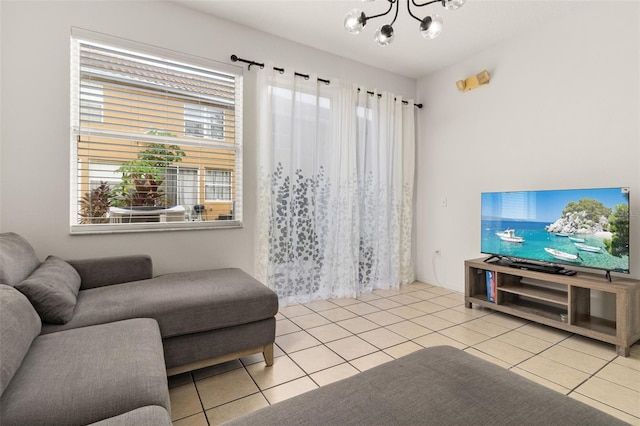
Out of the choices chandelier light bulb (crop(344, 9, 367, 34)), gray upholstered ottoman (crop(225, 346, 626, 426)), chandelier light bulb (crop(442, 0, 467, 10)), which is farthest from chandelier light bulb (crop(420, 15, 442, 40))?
gray upholstered ottoman (crop(225, 346, 626, 426))

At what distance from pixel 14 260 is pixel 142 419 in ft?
4.47

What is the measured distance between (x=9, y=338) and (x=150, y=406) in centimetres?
→ 59

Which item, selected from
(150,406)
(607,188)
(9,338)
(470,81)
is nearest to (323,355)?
(150,406)

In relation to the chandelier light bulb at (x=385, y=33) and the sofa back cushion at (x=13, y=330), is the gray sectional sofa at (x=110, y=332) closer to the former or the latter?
the sofa back cushion at (x=13, y=330)

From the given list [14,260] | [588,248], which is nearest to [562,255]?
[588,248]

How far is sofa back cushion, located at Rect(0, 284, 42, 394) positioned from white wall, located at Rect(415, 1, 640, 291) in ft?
12.2

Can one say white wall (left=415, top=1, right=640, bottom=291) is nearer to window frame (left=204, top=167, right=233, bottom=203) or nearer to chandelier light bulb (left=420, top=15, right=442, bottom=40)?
chandelier light bulb (left=420, top=15, right=442, bottom=40)

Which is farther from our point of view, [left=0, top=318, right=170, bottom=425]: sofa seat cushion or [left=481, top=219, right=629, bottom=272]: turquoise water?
[left=481, top=219, right=629, bottom=272]: turquoise water

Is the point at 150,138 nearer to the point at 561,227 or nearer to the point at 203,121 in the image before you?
the point at 203,121

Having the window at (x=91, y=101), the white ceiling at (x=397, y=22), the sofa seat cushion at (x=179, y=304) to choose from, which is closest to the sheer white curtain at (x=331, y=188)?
the white ceiling at (x=397, y=22)

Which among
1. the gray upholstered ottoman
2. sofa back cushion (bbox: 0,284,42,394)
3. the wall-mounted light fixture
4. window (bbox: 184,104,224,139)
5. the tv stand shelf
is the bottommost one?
the tv stand shelf

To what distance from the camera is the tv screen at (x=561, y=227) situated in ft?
7.65

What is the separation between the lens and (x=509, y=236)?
299cm

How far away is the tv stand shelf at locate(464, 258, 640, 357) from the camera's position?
86.9 inches
